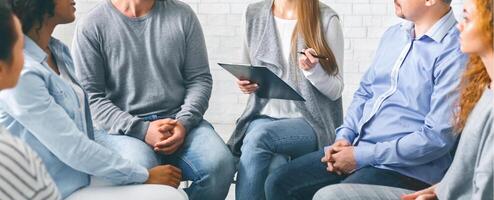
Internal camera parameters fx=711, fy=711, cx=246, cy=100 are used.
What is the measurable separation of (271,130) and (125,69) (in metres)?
0.55

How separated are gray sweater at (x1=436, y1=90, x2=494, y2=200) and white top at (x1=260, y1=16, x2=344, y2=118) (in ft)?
2.43

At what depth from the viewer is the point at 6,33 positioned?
4.28ft

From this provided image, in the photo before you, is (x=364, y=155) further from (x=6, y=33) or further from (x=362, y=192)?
(x=6, y=33)

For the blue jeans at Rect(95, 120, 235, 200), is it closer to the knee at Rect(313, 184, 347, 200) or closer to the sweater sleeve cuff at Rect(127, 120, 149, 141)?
the sweater sleeve cuff at Rect(127, 120, 149, 141)

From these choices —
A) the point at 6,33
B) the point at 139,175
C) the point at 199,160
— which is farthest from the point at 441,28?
the point at 6,33

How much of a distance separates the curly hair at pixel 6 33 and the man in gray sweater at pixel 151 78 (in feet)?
3.43

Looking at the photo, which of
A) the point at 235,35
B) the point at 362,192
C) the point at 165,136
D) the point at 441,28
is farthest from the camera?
the point at 235,35

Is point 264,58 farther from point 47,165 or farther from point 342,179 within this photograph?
point 47,165

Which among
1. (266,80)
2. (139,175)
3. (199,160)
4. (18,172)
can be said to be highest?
(18,172)

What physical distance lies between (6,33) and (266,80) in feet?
3.92

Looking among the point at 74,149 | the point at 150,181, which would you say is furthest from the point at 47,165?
the point at 150,181

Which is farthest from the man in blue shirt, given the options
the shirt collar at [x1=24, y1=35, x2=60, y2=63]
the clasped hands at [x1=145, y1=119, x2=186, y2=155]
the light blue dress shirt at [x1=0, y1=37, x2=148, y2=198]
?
the shirt collar at [x1=24, y1=35, x2=60, y2=63]

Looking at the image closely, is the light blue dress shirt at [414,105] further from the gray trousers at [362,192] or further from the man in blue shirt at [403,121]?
the gray trousers at [362,192]

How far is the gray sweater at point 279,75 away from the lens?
8.15 feet
